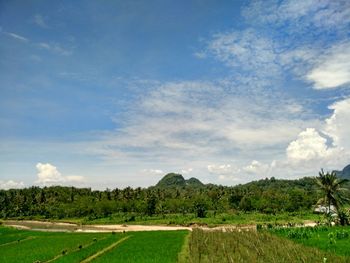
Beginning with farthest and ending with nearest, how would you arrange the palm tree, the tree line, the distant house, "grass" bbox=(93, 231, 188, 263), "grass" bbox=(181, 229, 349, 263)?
the tree line → the distant house → the palm tree → "grass" bbox=(93, 231, 188, 263) → "grass" bbox=(181, 229, 349, 263)

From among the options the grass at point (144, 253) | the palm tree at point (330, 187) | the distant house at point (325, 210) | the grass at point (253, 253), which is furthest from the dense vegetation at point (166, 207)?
the grass at point (253, 253)

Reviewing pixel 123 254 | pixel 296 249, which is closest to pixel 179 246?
pixel 123 254

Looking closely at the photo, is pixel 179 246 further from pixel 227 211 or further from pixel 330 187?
pixel 227 211

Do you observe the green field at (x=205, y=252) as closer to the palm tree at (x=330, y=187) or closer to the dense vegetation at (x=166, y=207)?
the palm tree at (x=330, y=187)

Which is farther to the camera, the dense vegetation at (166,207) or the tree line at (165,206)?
the tree line at (165,206)

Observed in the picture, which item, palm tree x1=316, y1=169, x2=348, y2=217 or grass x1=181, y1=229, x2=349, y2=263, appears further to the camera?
palm tree x1=316, y1=169, x2=348, y2=217

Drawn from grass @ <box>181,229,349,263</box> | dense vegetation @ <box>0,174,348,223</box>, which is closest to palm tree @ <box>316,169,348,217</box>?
grass @ <box>181,229,349,263</box>

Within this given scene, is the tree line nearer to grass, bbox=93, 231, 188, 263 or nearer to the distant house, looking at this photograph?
the distant house

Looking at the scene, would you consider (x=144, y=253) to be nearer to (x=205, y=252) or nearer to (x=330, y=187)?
(x=205, y=252)

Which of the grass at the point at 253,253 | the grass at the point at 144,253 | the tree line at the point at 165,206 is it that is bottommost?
the grass at the point at 144,253

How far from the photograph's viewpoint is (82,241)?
52.5 metres

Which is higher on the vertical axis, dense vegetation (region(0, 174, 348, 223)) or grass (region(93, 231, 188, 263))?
dense vegetation (region(0, 174, 348, 223))

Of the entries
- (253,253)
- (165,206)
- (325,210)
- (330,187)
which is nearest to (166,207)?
(165,206)

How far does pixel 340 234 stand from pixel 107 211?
308ft
